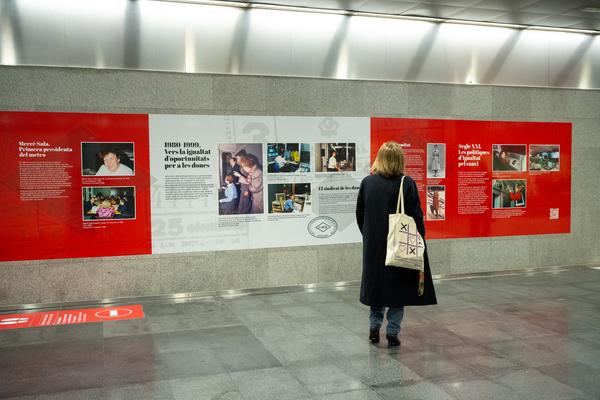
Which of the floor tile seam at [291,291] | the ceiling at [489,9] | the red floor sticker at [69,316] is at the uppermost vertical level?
the ceiling at [489,9]

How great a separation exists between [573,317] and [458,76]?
174 inches

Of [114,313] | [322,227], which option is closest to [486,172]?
[322,227]

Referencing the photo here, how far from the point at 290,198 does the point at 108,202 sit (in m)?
2.56

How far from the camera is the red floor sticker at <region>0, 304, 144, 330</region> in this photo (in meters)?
7.00

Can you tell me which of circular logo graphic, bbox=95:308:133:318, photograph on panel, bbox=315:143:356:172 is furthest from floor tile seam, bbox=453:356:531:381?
photograph on panel, bbox=315:143:356:172

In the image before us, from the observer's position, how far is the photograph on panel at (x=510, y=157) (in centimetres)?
1000

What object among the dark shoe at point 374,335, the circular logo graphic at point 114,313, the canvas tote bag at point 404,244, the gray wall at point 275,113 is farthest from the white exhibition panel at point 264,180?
the canvas tote bag at point 404,244

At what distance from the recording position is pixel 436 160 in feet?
31.6

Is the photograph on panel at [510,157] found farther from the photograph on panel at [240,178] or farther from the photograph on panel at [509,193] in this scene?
the photograph on panel at [240,178]

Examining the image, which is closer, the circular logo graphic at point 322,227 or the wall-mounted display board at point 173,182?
the wall-mounted display board at point 173,182

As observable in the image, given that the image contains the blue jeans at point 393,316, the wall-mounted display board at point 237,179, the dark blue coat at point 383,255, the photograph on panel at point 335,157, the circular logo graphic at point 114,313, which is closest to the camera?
the dark blue coat at point 383,255

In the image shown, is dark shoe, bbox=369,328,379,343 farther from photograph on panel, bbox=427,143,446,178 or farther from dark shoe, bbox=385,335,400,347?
photograph on panel, bbox=427,143,446,178

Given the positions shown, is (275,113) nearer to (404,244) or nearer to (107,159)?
(107,159)

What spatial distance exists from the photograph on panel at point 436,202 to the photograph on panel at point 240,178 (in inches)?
109
